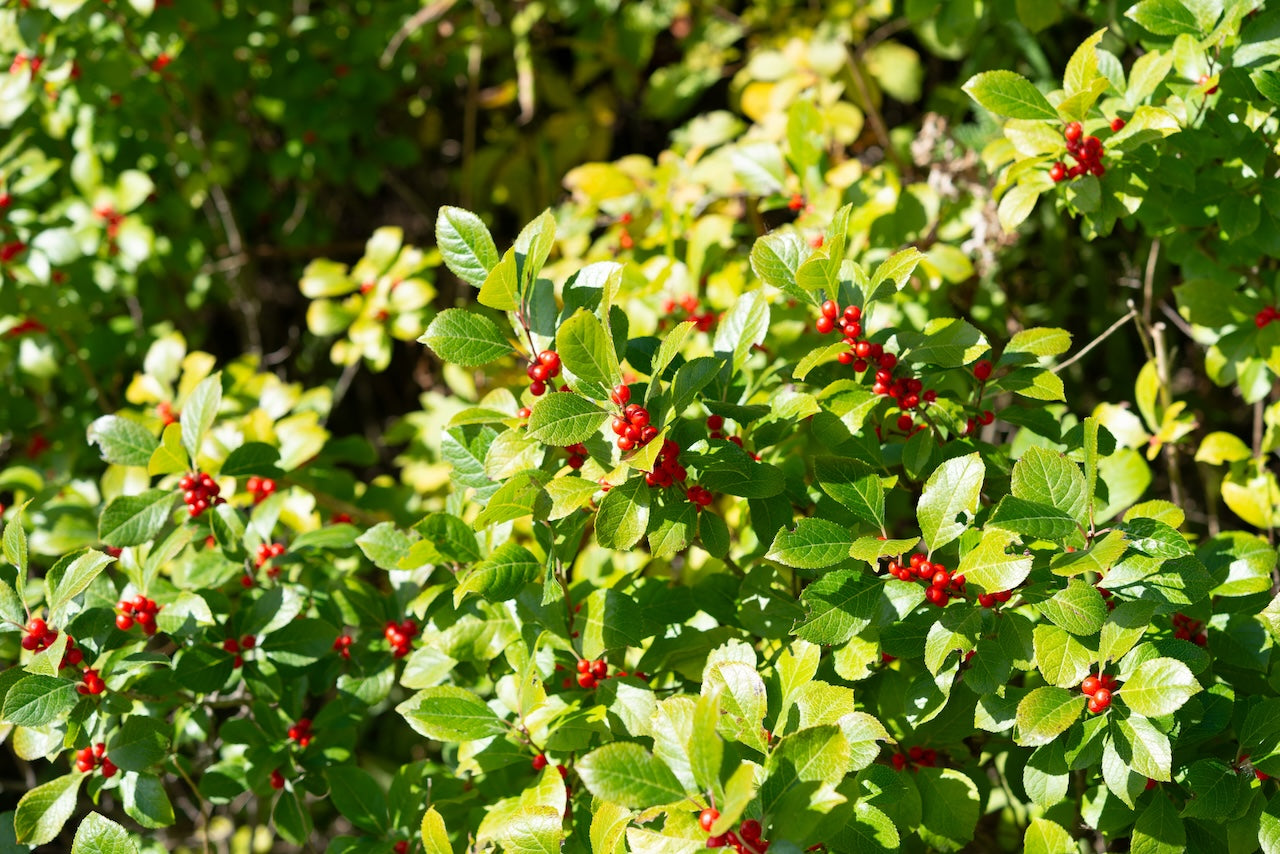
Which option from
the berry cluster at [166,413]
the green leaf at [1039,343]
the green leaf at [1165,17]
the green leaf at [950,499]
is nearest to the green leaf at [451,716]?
the green leaf at [950,499]

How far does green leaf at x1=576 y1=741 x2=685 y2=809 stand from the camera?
3.25 ft

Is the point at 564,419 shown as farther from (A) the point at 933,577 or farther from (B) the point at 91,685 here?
(B) the point at 91,685

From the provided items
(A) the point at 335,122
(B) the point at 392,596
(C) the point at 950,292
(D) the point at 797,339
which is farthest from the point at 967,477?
(A) the point at 335,122

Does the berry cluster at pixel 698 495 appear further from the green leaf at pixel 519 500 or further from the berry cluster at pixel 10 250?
the berry cluster at pixel 10 250

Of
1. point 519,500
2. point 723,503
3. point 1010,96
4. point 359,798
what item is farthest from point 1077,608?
point 359,798

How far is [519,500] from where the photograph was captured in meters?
1.20

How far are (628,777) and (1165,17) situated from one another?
125 cm

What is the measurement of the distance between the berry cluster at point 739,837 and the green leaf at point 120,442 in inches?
40.9

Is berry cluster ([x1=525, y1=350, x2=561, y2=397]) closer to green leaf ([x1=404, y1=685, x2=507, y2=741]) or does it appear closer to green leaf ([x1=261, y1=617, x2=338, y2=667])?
green leaf ([x1=404, y1=685, x2=507, y2=741])

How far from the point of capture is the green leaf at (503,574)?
1.22 meters

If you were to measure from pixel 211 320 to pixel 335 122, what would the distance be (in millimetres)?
1014

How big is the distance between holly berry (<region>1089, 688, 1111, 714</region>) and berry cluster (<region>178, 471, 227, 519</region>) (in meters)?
1.21

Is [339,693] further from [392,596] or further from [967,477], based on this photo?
[967,477]

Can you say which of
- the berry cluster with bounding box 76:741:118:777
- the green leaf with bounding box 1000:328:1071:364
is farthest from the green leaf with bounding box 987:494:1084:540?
the berry cluster with bounding box 76:741:118:777
